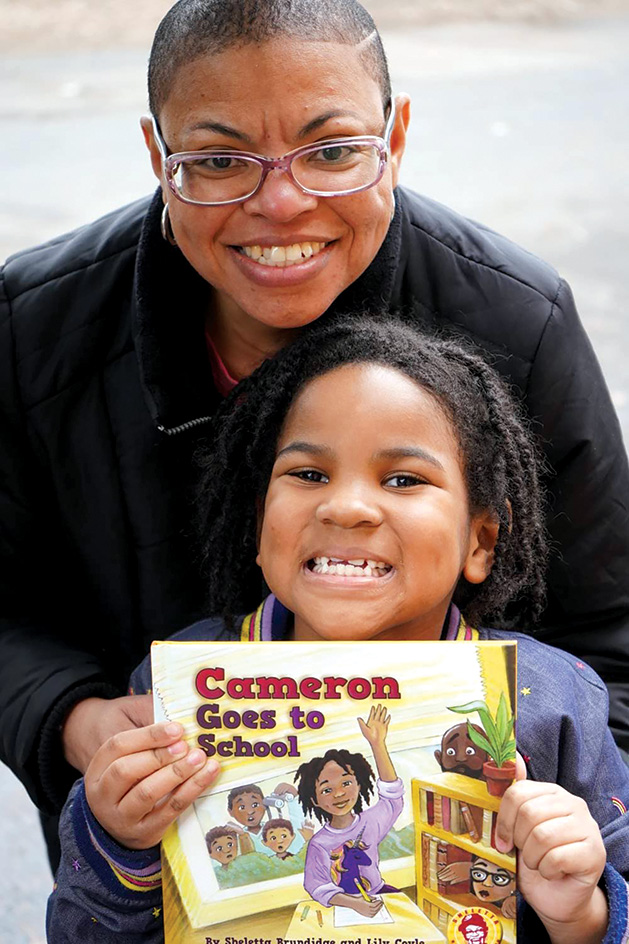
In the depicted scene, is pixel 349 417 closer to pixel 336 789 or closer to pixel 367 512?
pixel 367 512

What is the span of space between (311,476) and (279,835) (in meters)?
0.45


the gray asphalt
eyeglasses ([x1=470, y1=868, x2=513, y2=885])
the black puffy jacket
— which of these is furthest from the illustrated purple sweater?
the gray asphalt

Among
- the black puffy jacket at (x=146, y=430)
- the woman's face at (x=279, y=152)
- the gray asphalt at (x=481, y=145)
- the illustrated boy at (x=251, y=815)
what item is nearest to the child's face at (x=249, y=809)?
the illustrated boy at (x=251, y=815)

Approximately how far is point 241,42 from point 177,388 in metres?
0.53

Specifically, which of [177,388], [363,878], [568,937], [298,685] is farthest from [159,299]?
[568,937]

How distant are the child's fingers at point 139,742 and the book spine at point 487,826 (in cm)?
34

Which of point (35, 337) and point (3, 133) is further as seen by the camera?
point (3, 133)

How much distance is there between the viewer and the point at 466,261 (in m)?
2.03

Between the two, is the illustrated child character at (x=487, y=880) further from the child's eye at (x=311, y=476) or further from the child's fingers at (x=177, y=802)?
the child's eye at (x=311, y=476)

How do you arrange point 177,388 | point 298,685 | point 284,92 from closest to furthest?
point 298,685 < point 284,92 < point 177,388

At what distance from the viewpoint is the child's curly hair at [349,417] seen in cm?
173

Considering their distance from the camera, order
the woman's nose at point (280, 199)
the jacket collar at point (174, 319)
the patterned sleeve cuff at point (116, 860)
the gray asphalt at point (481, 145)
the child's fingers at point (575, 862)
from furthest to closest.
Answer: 1. the gray asphalt at point (481, 145)
2. the jacket collar at point (174, 319)
3. the woman's nose at point (280, 199)
4. the patterned sleeve cuff at point (116, 860)
5. the child's fingers at point (575, 862)

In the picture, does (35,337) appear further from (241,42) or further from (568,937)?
(568,937)

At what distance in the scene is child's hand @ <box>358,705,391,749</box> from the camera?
4.60 feet
